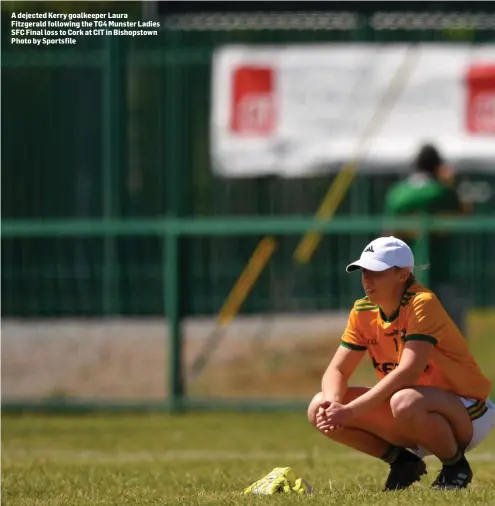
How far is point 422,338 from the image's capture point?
22.7ft

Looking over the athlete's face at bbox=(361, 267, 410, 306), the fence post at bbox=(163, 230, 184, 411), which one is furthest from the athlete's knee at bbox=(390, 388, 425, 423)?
the fence post at bbox=(163, 230, 184, 411)

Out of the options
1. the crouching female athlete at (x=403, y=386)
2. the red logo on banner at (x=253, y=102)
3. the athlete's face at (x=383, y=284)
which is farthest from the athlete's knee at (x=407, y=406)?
the red logo on banner at (x=253, y=102)

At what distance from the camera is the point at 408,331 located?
698cm

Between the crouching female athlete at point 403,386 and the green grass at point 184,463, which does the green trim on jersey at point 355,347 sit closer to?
the crouching female athlete at point 403,386

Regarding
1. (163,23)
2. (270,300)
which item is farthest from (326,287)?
(163,23)

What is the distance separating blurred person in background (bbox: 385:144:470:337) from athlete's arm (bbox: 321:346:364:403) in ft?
17.2

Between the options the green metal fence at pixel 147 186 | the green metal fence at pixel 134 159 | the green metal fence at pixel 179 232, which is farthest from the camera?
the green metal fence at pixel 134 159

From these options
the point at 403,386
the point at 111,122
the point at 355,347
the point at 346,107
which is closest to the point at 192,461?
the point at 355,347

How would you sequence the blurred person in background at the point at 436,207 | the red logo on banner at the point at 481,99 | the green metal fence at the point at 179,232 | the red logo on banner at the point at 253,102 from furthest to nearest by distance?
the red logo on banner at the point at 253,102
the red logo on banner at the point at 481,99
the green metal fence at the point at 179,232
the blurred person in background at the point at 436,207

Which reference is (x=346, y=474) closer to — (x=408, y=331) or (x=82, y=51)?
(x=408, y=331)

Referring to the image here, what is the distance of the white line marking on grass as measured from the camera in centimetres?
980

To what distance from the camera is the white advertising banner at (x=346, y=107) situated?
16.0 m

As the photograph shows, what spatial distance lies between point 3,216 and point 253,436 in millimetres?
5012

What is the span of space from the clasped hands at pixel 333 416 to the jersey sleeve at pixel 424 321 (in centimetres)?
42
